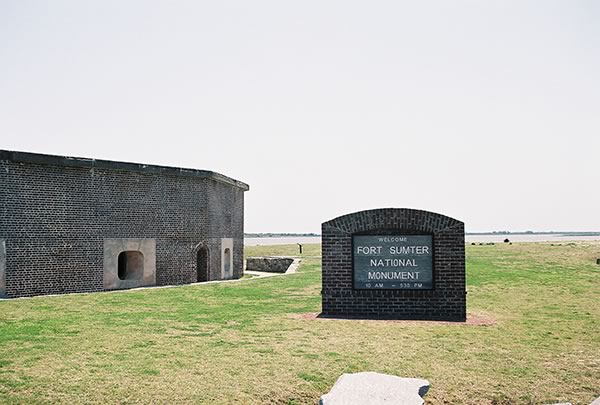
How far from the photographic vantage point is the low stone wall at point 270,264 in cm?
3569

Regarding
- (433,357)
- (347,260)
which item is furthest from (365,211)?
(433,357)

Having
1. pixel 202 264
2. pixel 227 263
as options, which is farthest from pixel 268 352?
pixel 227 263

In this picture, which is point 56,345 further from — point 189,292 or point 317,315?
point 189,292

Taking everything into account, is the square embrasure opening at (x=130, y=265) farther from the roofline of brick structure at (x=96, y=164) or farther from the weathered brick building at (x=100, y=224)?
the roofline of brick structure at (x=96, y=164)

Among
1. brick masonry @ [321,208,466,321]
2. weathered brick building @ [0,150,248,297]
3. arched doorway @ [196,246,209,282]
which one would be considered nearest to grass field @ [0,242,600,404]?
brick masonry @ [321,208,466,321]

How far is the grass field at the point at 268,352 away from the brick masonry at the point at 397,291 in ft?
2.83

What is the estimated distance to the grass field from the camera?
6.83 meters

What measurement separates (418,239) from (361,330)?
299 centimetres

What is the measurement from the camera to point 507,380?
23.8ft

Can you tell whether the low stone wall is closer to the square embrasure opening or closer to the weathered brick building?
the weathered brick building

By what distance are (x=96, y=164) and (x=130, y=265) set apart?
453 centimetres

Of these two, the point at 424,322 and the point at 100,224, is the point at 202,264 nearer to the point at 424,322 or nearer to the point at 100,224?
the point at 100,224

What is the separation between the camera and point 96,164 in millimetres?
19719

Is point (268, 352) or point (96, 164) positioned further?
point (96, 164)
